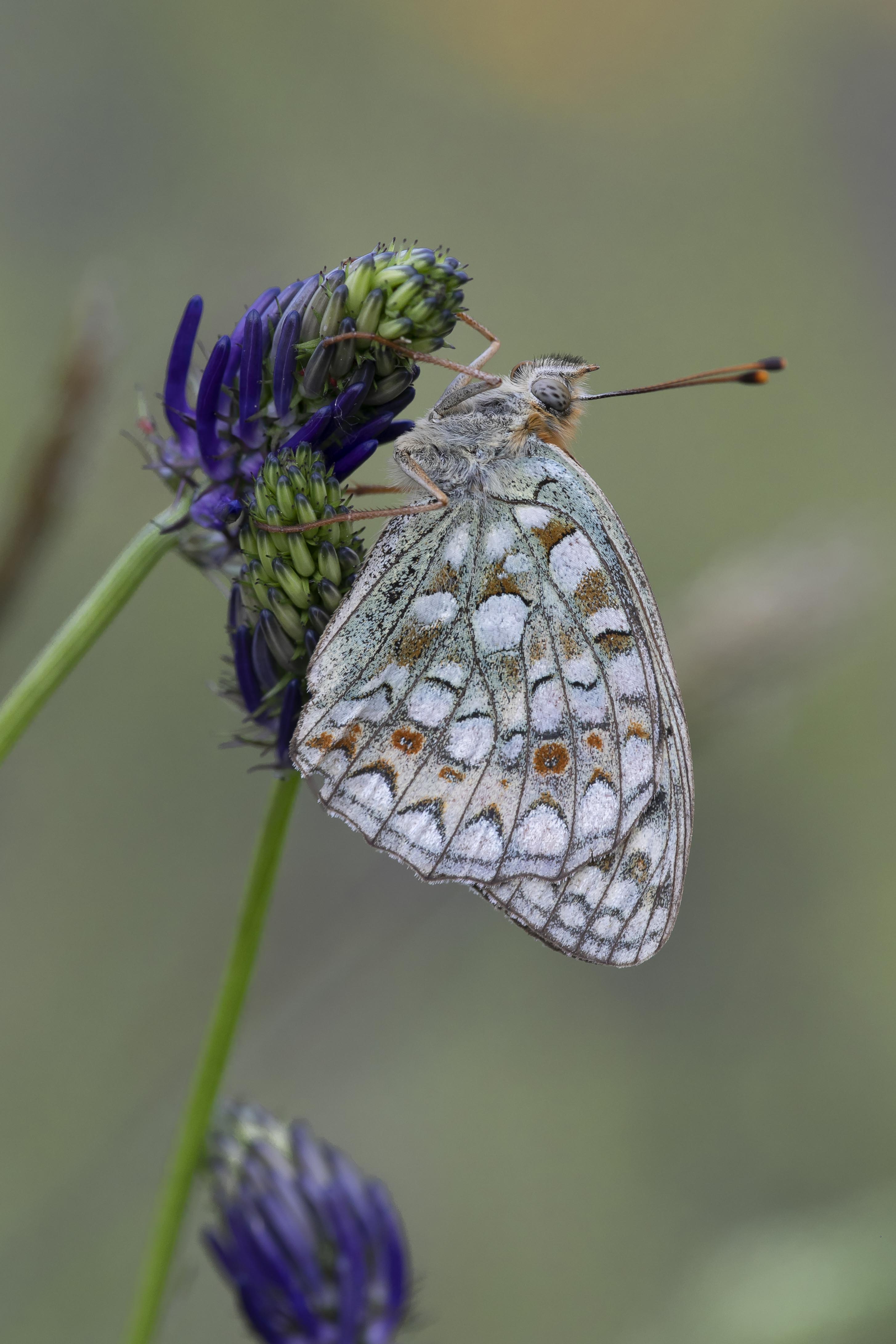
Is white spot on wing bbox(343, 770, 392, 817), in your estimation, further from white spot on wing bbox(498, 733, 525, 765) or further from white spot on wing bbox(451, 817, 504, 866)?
white spot on wing bbox(498, 733, 525, 765)

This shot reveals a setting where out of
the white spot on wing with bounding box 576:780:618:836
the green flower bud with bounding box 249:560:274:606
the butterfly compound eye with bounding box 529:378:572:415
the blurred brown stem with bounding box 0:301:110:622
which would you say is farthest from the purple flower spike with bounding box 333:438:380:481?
the white spot on wing with bounding box 576:780:618:836

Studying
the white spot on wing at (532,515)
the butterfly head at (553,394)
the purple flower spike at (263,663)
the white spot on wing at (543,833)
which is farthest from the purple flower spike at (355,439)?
the white spot on wing at (543,833)

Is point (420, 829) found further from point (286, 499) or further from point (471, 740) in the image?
point (286, 499)

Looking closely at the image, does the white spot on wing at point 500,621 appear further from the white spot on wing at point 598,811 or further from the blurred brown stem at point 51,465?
the blurred brown stem at point 51,465

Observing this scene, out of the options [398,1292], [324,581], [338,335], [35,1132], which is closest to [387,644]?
[324,581]

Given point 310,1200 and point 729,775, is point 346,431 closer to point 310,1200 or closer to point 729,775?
point 310,1200
